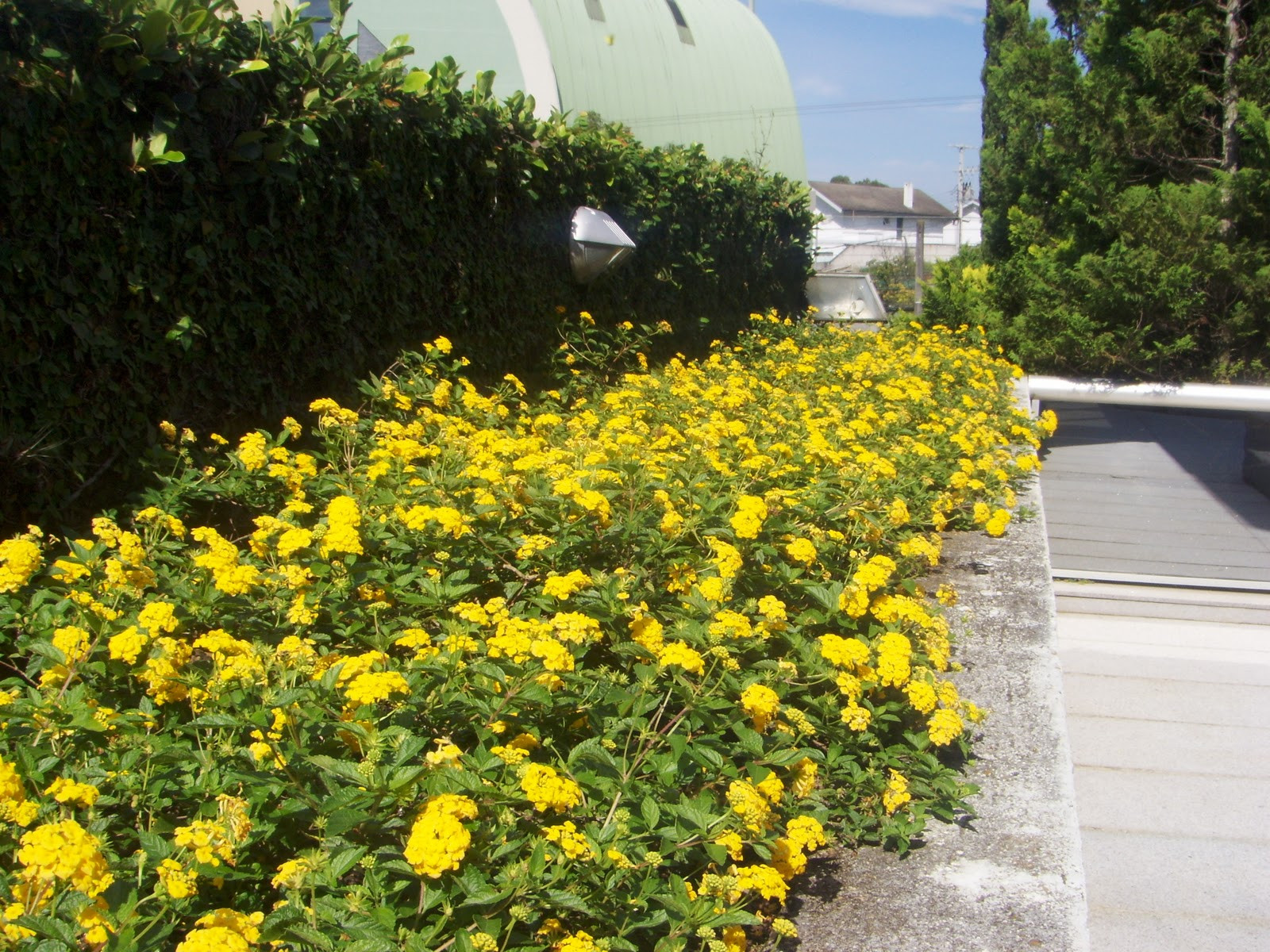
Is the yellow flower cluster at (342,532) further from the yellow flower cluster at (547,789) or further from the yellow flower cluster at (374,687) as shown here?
the yellow flower cluster at (547,789)

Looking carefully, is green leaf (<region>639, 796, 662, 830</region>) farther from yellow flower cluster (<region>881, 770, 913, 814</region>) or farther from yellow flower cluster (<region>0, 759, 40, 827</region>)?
yellow flower cluster (<region>0, 759, 40, 827</region>)

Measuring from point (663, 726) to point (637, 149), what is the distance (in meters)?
6.07

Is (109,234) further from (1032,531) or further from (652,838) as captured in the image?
(1032,531)

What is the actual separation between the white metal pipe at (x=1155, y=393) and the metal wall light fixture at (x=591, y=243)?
2608 millimetres

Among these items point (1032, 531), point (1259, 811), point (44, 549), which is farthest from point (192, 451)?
point (1259, 811)

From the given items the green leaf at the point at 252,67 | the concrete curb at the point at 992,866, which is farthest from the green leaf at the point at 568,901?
the green leaf at the point at 252,67

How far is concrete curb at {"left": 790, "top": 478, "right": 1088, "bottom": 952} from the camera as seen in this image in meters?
2.05

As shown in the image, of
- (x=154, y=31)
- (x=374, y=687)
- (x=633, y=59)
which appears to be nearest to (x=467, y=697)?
(x=374, y=687)

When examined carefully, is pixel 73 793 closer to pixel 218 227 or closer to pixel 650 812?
pixel 650 812

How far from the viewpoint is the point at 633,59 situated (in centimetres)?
1206

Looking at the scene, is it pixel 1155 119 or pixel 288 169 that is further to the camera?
pixel 1155 119

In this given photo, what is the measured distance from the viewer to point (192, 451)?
355 centimetres

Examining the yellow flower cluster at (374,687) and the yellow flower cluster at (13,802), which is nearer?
the yellow flower cluster at (13,802)

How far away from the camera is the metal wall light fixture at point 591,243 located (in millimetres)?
6328
